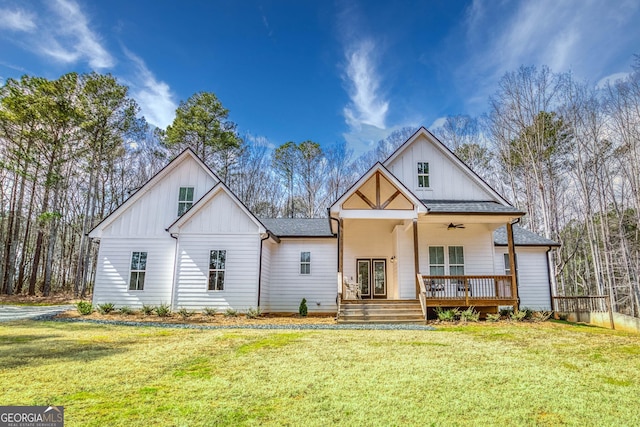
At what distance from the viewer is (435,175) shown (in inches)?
608

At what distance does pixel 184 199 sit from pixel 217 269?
3.82 meters

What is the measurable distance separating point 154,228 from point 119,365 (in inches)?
416

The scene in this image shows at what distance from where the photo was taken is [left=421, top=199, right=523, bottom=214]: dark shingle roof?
13123 mm

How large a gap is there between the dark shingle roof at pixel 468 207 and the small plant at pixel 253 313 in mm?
7826

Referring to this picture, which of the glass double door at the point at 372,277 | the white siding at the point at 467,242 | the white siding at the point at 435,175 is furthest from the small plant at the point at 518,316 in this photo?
the glass double door at the point at 372,277

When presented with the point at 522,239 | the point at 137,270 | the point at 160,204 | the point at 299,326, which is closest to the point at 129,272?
the point at 137,270

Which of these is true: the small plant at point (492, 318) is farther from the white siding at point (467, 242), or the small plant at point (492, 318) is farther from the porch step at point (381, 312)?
the white siding at point (467, 242)

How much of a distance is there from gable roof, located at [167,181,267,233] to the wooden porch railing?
6976mm

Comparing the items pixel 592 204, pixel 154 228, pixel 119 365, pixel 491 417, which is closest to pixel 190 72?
pixel 154 228

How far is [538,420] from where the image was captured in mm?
3311

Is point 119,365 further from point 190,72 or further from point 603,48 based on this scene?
point 603,48

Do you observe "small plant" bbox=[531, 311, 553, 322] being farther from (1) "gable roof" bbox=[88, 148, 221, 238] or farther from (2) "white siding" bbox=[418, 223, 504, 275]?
(1) "gable roof" bbox=[88, 148, 221, 238]

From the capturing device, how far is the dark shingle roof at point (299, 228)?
1608 centimetres

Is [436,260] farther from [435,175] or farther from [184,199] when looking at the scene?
[184,199]
